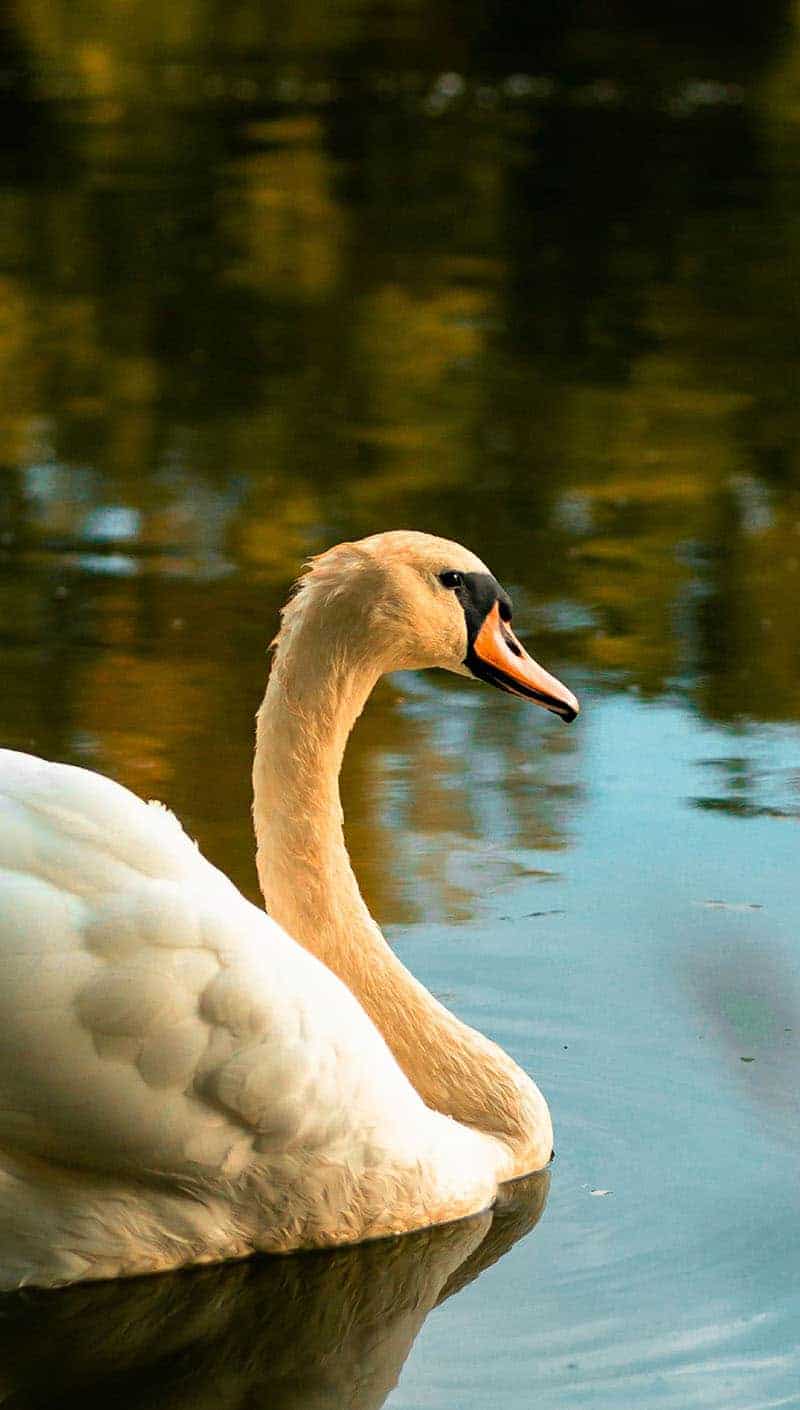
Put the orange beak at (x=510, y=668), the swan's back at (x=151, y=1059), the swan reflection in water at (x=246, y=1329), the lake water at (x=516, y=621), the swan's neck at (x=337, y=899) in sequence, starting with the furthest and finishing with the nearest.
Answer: the orange beak at (x=510, y=668) → the swan's neck at (x=337, y=899) → the lake water at (x=516, y=621) → the swan reflection in water at (x=246, y=1329) → the swan's back at (x=151, y=1059)

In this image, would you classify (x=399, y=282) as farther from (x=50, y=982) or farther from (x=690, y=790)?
(x=50, y=982)

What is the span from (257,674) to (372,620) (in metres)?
3.68

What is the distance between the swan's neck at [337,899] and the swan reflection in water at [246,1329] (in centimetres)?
34

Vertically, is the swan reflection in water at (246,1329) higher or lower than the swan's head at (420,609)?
lower

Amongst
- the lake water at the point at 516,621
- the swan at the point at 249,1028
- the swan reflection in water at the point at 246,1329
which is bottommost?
the lake water at the point at 516,621

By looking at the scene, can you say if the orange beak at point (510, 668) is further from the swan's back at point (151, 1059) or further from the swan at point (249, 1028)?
the swan's back at point (151, 1059)

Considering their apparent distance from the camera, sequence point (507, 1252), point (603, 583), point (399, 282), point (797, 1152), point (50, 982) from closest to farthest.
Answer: point (50, 982), point (507, 1252), point (797, 1152), point (603, 583), point (399, 282)

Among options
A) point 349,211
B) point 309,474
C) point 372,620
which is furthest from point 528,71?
point 372,620

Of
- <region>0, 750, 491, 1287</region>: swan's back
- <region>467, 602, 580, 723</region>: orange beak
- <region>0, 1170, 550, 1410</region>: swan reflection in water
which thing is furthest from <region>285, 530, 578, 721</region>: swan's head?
<region>0, 1170, 550, 1410</region>: swan reflection in water

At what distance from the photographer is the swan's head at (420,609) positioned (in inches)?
217

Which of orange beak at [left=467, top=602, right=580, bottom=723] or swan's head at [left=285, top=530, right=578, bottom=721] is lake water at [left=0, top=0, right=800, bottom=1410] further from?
swan's head at [left=285, top=530, right=578, bottom=721]

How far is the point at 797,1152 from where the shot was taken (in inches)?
218

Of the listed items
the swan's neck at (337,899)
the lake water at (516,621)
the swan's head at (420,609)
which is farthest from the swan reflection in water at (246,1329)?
the swan's head at (420,609)

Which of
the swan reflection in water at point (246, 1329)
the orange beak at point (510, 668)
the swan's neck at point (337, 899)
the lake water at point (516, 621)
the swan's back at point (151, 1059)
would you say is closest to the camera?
the swan's back at point (151, 1059)
